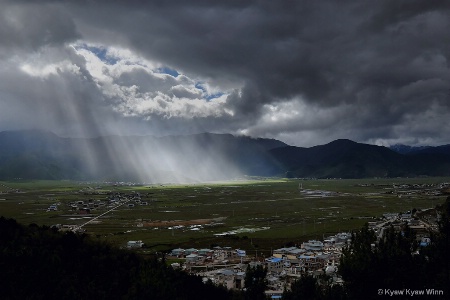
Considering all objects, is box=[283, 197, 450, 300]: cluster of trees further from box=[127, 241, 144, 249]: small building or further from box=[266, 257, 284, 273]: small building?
box=[127, 241, 144, 249]: small building

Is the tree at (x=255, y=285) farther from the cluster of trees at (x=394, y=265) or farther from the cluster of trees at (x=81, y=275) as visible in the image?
the cluster of trees at (x=394, y=265)

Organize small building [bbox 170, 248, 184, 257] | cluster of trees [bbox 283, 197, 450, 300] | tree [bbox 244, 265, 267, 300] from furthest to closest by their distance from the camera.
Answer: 1. small building [bbox 170, 248, 184, 257]
2. tree [bbox 244, 265, 267, 300]
3. cluster of trees [bbox 283, 197, 450, 300]

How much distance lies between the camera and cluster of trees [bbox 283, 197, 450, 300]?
21.9 metres

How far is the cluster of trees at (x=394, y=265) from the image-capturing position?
21.9m

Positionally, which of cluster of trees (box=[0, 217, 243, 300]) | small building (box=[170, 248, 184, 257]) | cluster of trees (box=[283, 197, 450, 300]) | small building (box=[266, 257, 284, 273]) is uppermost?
cluster of trees (box=[283, 197, 450, 300])

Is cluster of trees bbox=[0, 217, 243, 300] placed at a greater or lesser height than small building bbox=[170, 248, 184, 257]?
greater

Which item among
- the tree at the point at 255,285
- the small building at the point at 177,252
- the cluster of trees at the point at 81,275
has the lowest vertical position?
the small building at the point at 177,252

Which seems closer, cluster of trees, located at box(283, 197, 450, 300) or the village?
cluster of trees, located at box(283, 197, 450, 300)

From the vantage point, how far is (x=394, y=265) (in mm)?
22328

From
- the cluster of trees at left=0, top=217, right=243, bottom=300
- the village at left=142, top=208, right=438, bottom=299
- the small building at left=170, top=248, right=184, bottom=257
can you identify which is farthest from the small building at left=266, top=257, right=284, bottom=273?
the small building at left=170, top=248, right=184, bottom=257

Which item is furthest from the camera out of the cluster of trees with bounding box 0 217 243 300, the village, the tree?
the village

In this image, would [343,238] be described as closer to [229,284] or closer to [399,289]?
[229,284]

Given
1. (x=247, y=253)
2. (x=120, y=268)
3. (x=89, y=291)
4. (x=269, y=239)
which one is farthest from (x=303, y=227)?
(x=89, y=291)

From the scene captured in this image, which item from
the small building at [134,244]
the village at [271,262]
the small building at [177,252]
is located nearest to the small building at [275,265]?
the village at [271,262]
